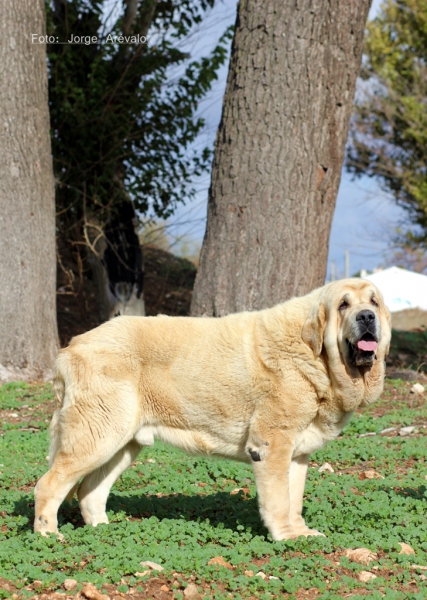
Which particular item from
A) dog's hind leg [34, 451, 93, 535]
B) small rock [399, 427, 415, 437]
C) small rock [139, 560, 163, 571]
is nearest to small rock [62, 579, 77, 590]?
small rock [139, 560, 163, 571]

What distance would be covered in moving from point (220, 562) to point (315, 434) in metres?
1.07

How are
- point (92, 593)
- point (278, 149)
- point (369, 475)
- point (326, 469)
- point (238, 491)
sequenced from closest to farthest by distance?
point (92, 593)
point (238, 491)
point (369, 475)
point (326, 469)
point (278, 149)

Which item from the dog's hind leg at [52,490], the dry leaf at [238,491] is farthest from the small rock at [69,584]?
the dry leaf at [238,491]

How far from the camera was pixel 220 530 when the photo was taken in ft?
15.6

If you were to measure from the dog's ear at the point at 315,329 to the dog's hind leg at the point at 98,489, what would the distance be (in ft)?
4.97

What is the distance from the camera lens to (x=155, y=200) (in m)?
15.5

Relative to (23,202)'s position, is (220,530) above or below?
below

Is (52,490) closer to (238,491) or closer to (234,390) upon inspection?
(234,390)

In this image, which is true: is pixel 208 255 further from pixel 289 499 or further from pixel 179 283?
pixel 179 283

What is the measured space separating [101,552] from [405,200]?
76.5 feet

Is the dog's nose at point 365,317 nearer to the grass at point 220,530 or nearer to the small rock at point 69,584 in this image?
the grass at point 220,530

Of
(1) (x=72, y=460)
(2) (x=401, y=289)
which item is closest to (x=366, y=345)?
(1) (x=72, y=460)

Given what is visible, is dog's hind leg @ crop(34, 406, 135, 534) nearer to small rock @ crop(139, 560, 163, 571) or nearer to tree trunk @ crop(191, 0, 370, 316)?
small rock @ crop(139, 560, 163, 571)

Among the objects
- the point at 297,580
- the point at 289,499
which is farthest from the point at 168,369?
the point at 297,580
